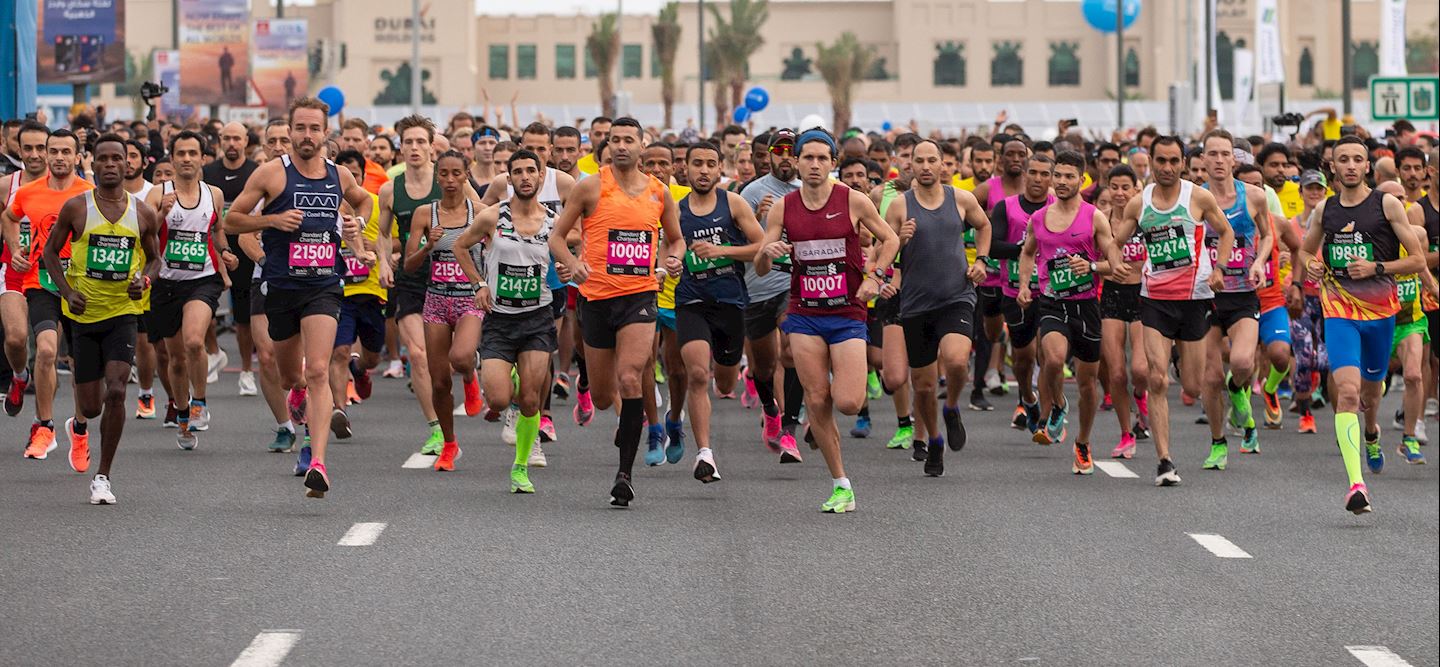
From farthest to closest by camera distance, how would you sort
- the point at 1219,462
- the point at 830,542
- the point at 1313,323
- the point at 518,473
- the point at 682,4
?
the point at 682,4, the point at 1313,323, the point at 1219,462, the point at 518,473, the point at 830,542

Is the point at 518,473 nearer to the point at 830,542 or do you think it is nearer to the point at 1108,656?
the point at 830,542

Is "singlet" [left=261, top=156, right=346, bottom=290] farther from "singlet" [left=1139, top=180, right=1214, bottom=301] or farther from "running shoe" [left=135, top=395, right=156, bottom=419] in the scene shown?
"running shoe" [left=135, top=395, right=156, bottom=419]

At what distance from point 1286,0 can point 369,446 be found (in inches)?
4068

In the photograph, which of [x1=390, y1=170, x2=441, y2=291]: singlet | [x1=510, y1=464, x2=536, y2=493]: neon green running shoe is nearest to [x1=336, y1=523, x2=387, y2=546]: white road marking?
[x1=510, y1=464, x2=536, y2=493]: neon green running shoe

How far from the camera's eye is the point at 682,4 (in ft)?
338

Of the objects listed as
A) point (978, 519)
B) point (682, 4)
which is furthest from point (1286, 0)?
point (978, 519)

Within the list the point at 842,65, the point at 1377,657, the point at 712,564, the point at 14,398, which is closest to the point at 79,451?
the point at 14,398

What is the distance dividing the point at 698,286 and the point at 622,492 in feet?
5.69

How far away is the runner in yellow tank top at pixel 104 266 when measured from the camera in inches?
508

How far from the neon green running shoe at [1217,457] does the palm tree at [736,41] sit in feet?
250

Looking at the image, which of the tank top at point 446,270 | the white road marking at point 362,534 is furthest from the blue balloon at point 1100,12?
the white road marking at point 362,534

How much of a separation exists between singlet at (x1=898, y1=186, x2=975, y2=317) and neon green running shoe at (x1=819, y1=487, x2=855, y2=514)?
5.87 ft

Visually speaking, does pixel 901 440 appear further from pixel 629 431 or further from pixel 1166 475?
pixel 629 431

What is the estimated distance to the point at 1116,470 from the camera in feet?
48.6
